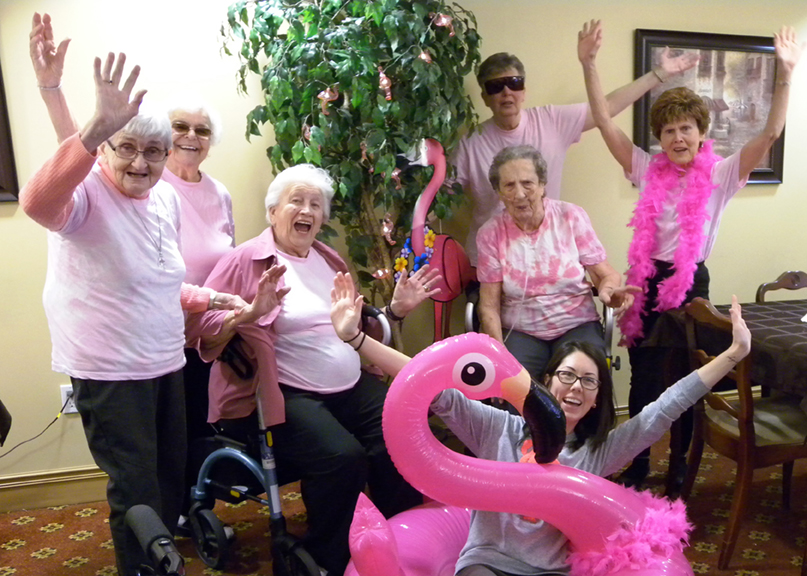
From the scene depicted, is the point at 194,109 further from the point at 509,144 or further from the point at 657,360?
the point at 657,360

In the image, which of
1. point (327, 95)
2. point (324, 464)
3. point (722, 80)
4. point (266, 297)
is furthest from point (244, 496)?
point (722, 80)

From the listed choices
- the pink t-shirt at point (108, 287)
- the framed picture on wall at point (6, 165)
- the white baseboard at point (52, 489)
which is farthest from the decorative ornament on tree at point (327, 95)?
the white baseboard at point (52, 489)

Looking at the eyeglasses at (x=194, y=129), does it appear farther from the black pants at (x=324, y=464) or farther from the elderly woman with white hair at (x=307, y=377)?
the black pants at (x=324, y=464)

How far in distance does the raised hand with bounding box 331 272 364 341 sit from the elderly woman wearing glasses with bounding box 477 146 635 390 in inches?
35.8

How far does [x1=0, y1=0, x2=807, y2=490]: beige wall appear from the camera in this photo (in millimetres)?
2635

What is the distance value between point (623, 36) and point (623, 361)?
1.53 meters

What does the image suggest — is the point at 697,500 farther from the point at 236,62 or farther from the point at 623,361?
the point at 236,62

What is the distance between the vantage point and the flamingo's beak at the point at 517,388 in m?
1.42

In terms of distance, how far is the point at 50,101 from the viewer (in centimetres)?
161

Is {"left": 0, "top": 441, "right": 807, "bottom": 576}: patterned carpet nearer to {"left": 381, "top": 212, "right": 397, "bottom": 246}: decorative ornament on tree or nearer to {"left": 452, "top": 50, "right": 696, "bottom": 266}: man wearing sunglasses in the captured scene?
{"left": 381, "top": 212, "right": 397, "bottom": 246}: decorative ornament on tree

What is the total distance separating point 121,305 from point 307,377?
633 millimetres

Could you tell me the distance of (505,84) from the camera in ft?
9.11

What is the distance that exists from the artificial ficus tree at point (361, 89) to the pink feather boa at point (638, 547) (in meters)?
1.44

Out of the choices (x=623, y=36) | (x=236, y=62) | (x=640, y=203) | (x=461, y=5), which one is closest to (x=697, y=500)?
(x=640, y=203)
